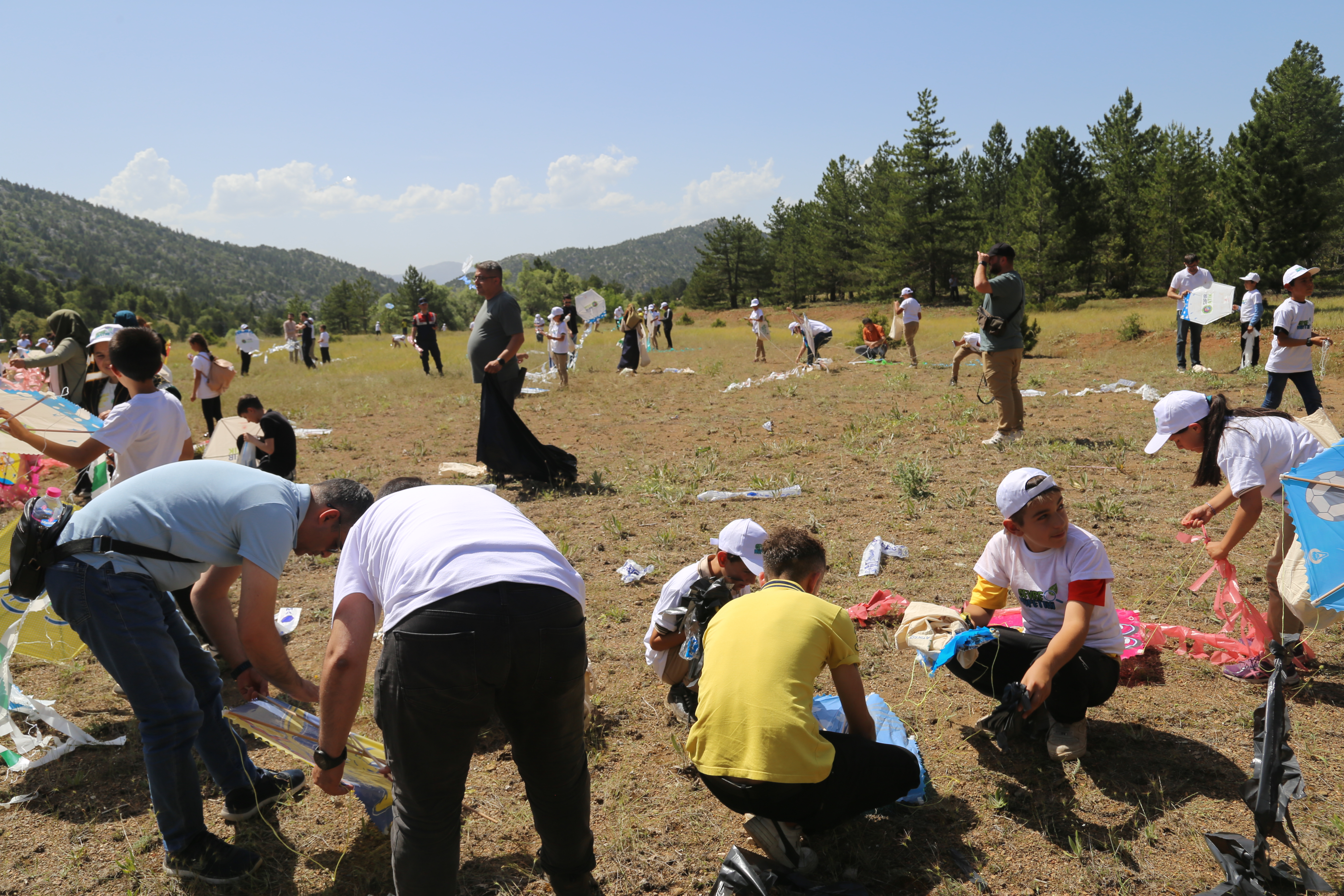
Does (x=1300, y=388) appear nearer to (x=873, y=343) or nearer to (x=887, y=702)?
(x=887, y=702)

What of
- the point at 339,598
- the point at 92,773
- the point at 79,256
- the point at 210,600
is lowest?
the point at 92,773

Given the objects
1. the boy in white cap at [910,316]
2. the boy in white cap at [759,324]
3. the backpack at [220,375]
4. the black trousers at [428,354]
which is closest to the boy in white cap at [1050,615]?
the backpack at [220,375]

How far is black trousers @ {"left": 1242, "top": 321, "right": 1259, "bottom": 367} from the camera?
40.9ft

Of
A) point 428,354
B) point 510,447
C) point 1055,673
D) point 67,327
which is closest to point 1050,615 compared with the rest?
point 1055,673

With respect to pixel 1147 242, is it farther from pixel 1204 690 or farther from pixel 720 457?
pixel 1204 690

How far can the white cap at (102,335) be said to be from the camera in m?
4.71

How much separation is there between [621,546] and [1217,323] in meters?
20.7

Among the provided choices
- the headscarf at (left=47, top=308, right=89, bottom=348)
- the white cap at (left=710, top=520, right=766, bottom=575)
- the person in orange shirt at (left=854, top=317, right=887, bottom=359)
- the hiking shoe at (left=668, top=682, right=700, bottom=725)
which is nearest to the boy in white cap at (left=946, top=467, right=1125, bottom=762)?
the white cap at (left=710, top=520, right=766, bottom=575)

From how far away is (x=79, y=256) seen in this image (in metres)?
142

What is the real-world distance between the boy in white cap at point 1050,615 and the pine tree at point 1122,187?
4038 centimetres

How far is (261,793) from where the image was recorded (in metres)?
3.12

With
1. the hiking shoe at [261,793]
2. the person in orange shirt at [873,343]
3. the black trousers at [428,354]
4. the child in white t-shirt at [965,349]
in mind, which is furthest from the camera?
the person in orange shirt at [873,343]

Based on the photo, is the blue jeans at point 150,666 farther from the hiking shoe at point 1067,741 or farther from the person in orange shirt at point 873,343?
the person in orange shirt at point 873,343

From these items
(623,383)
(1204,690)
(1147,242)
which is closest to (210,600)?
(1204,690)
